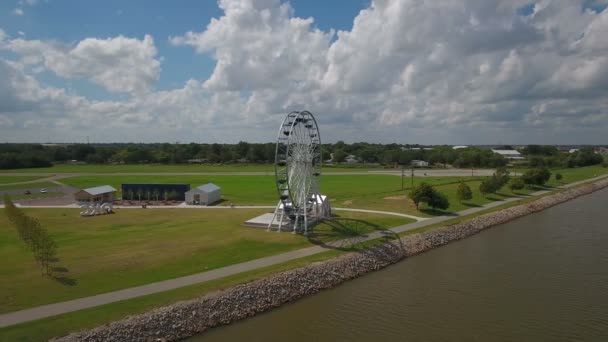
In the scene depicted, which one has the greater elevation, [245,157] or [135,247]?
[245,157]

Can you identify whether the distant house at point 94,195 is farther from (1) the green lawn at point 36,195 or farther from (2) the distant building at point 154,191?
(1) the green lawn at point 36,195

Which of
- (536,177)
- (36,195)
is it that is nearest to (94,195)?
(36,195)

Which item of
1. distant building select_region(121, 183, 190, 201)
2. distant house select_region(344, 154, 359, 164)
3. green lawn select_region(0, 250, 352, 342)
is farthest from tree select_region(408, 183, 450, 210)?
distant house select_region(344, 154, 359, 164)

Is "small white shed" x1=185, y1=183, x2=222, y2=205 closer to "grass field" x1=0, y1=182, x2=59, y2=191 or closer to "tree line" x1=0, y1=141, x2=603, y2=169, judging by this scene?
"grass field" x1=0, y1=182, x2=59, y2=191

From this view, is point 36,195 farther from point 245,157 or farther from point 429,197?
point 245,157

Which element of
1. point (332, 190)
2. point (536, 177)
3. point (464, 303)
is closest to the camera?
point (464, 303)

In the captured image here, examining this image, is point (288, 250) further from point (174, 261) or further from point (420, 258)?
point (420, 258)

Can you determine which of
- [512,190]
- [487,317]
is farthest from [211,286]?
[512,190]
